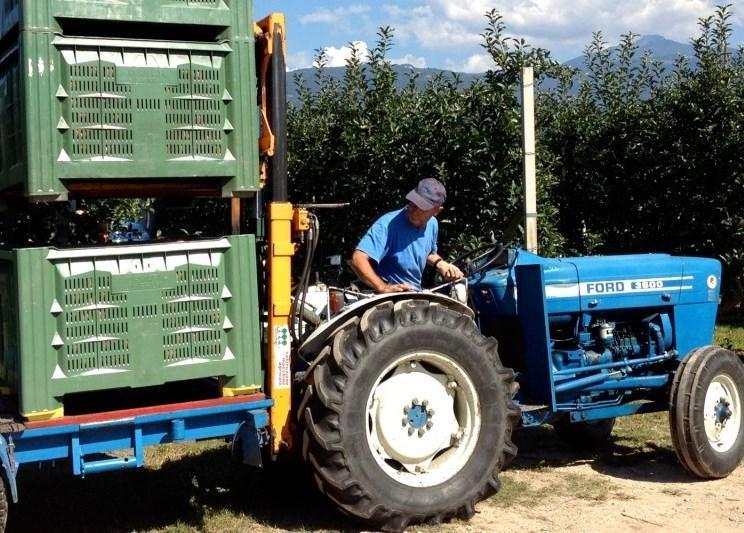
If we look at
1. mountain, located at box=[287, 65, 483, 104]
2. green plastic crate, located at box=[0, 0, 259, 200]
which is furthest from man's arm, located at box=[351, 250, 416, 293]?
mountain, located at box=[287, 65, 483, 104]

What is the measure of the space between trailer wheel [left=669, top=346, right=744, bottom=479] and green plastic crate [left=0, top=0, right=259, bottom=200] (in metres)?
3.04

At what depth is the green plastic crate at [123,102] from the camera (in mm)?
4312

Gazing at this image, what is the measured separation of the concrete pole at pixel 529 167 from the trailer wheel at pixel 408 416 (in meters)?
2.02

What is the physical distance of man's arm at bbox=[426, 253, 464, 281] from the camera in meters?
6.00

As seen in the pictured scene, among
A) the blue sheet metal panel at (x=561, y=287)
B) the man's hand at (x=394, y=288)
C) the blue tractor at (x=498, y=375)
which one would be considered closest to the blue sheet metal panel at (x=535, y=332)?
the blue tractor at (x=498, y=375)

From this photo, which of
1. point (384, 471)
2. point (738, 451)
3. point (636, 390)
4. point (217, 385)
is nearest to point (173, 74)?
point (217, 385)

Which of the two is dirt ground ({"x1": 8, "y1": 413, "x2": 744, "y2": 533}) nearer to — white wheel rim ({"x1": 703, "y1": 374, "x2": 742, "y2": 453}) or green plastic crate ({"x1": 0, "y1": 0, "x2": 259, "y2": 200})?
white wheel rim ({"x1": 703, "y1": 374, "x2": 742, "y2": 453})

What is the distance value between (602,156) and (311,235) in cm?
653

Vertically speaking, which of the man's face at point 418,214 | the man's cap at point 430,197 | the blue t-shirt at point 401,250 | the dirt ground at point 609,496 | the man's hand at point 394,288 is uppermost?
the man's cap at point 430,197

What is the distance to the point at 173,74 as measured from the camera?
455 cm

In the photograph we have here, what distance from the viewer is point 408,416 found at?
5195mm

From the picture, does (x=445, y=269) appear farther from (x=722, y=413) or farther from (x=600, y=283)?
(x=722, y=413)

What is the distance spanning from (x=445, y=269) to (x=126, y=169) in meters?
2.24

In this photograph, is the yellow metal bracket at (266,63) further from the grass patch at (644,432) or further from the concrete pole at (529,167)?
the grass patch at (644,432)
